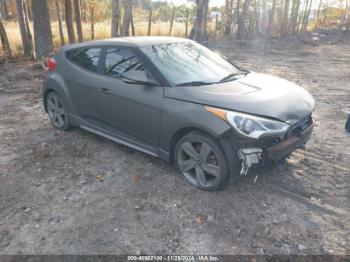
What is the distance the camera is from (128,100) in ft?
13.6

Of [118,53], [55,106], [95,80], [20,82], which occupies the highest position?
[118,53]

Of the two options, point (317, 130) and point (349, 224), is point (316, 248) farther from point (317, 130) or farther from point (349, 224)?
point (317, 130)

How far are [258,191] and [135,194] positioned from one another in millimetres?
1478

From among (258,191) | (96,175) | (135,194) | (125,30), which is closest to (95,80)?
(96,175)

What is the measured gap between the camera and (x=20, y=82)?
928 cm

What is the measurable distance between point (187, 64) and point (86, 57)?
170 cm

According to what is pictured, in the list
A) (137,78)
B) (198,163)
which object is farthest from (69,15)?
(198,163)

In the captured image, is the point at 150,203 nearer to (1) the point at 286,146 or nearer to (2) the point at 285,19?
(1) the point at 286,146

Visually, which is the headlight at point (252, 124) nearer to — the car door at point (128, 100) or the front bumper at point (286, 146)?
the front bumper at point (286, 146)

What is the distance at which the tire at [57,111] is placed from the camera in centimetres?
546

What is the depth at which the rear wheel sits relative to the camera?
5.47 metres

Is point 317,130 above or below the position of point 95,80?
below

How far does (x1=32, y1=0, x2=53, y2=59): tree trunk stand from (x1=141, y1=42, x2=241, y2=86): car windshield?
8.54m

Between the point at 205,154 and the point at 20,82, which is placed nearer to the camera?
the point at 205,154
